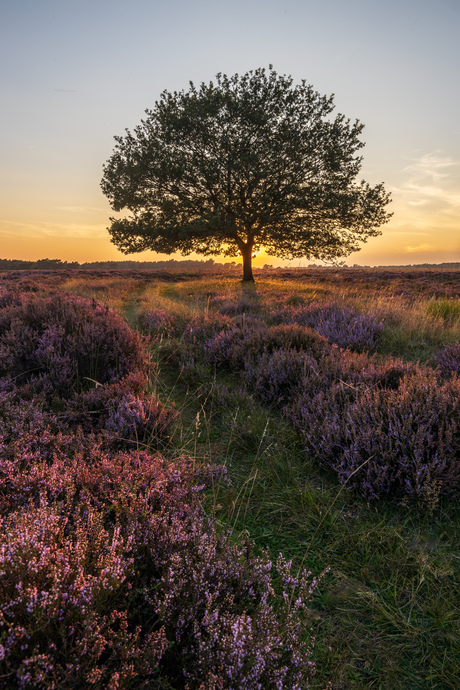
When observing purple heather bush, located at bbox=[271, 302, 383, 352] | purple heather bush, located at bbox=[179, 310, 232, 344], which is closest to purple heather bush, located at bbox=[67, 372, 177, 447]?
purple heather bush, located at bbox=[179, 310, 232, 344]

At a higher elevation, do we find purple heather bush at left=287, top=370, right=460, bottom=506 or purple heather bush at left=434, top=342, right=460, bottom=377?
purple heather bush at left=434, top=342, right=460, bottom=377

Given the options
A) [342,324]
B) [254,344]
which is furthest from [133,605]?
[342,324]

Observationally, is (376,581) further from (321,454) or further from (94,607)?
(94,607)

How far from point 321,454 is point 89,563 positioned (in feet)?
6.15

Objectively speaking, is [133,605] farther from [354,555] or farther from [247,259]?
[247,259]

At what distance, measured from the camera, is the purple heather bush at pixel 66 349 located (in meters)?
3.75

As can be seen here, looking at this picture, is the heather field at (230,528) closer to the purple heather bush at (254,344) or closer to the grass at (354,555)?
the grass at (354,555)

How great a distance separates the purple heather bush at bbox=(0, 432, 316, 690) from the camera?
1.03 metres

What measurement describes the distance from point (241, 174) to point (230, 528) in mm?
18374

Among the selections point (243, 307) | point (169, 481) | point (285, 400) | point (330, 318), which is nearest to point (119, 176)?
point (243, 307)

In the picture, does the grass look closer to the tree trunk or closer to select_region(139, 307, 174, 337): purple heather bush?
select_region(139, 307, 174, 337): purple heather bush

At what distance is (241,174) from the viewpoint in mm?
17406

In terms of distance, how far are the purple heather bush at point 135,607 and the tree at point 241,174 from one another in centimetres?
1608

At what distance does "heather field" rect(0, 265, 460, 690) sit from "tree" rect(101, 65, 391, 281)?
1429 centimetres
